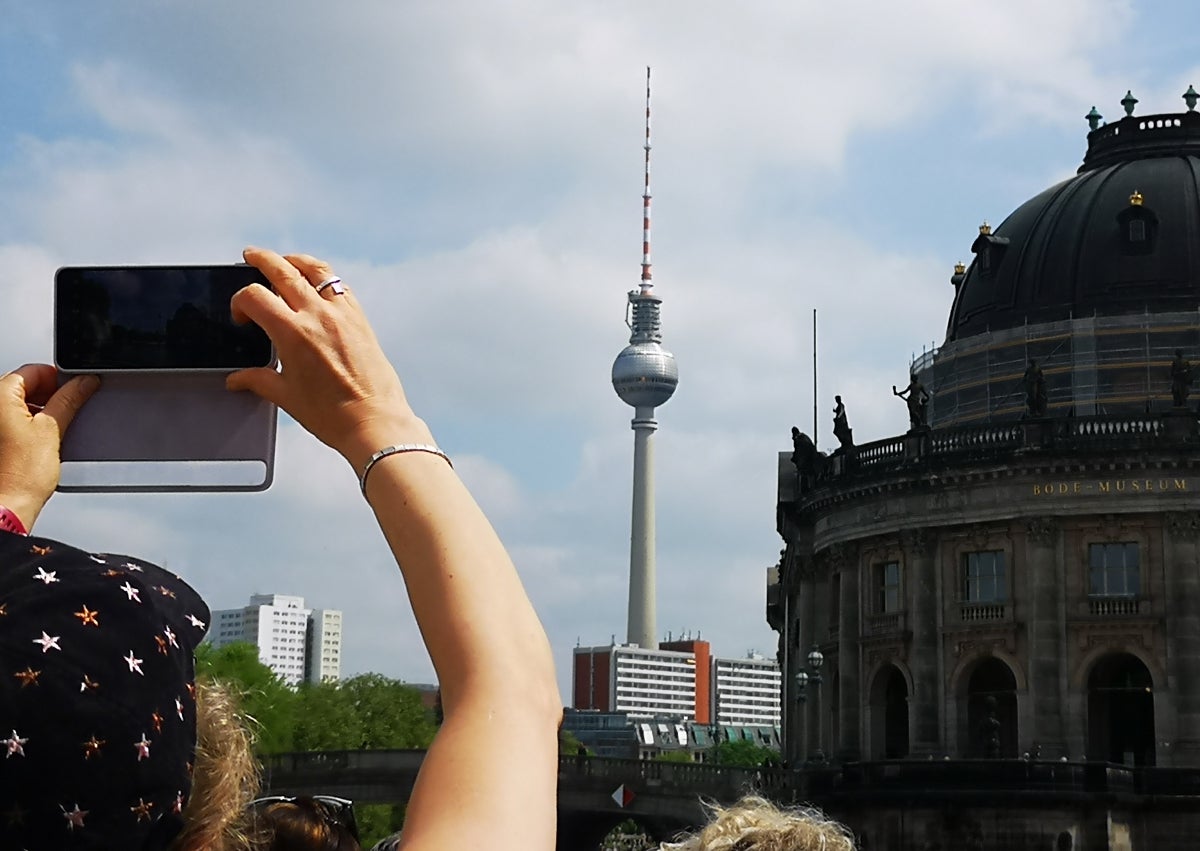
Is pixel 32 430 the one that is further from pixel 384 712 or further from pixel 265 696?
pixel 384 712

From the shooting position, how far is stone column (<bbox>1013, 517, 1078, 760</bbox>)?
61.7 metres

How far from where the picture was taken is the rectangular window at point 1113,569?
6234 centimetres

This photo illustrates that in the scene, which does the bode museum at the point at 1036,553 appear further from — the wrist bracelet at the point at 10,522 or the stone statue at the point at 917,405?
the wrist bracelet at the point at 10,522

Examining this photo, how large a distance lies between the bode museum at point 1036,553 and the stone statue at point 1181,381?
0.13 m

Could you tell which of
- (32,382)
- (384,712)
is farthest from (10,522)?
(384,712)

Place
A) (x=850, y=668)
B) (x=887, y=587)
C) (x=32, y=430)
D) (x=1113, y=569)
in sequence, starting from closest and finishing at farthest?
(x=32, y=430), (x=1113, y=569), (x=887, y=587), (x=850, y=668)

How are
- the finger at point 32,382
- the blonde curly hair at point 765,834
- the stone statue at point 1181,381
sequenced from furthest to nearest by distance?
1. the stone statue at point 1181,381
2. the blonde curly hair at point 765,834
3. the finger at point 32,382

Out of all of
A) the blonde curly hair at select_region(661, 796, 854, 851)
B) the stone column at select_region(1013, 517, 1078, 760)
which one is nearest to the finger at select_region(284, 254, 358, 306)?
the blonde curly hair at select_region(661, 796, 854, 851)

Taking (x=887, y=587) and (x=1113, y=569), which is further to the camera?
(x=887, y=587)

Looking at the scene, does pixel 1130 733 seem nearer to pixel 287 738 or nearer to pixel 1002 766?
pixel 1002 766

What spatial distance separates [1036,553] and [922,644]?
526 cm

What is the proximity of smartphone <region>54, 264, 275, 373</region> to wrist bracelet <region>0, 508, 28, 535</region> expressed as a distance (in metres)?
0.49

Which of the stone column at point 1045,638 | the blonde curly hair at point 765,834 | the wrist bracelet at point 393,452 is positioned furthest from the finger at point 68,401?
the stone column at point 1045,638

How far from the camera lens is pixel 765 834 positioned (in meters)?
5.01
